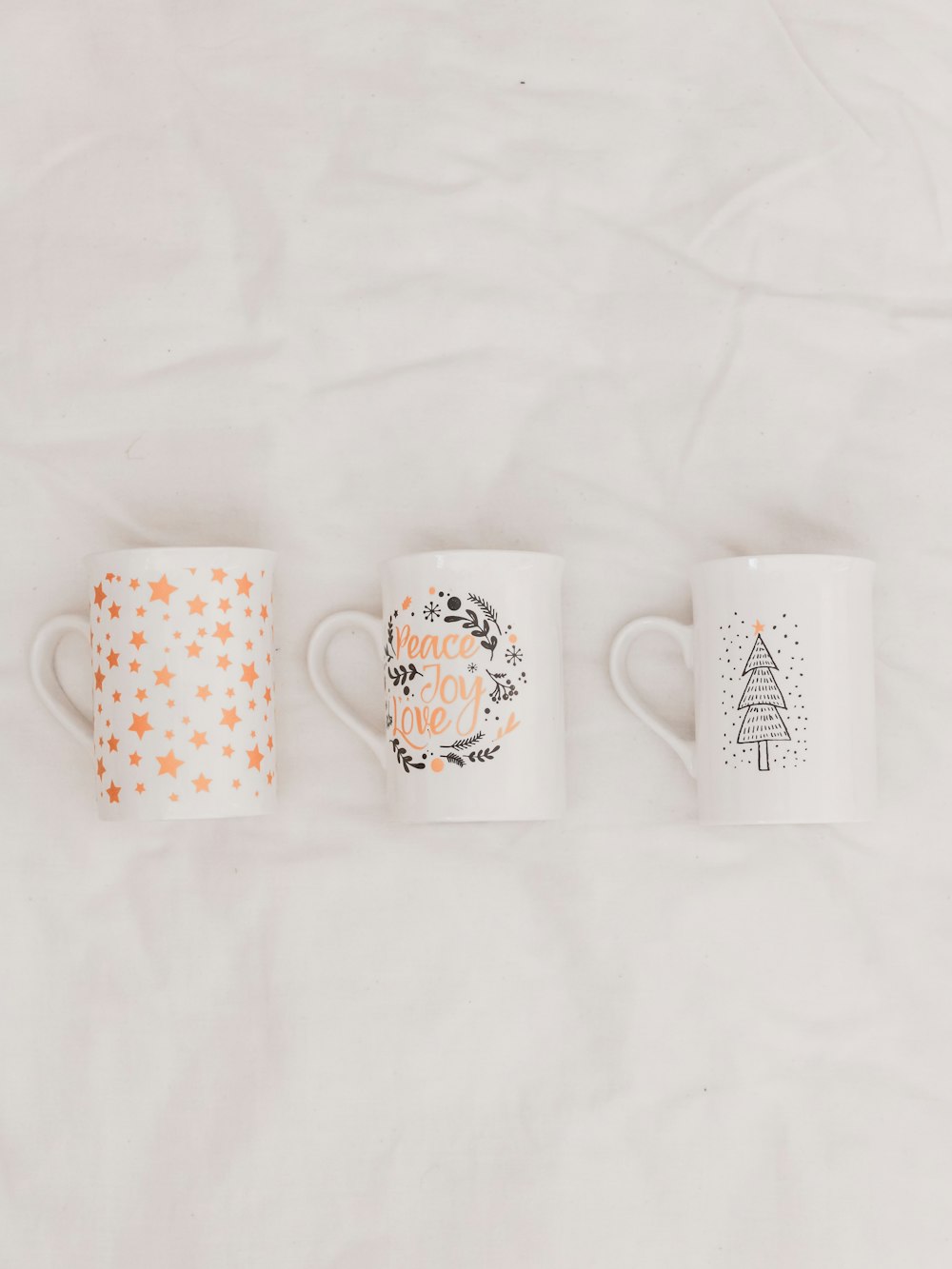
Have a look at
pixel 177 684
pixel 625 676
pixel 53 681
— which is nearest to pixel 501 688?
pixel 625 676

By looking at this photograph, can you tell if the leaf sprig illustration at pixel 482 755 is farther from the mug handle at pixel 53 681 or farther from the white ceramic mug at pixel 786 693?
the mug handle at pixel 53 681

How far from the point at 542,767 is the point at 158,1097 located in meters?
0.44

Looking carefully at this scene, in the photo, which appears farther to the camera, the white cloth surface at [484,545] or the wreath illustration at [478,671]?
the white cloth surface at [484,545]

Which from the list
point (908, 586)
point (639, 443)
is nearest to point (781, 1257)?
point (908, 586)

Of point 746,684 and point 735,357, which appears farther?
point 735,357

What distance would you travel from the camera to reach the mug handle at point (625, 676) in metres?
0.98

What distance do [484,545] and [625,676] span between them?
16 centimetres

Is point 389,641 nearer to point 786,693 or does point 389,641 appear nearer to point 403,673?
point 403,673

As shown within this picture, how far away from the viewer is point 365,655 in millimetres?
1053

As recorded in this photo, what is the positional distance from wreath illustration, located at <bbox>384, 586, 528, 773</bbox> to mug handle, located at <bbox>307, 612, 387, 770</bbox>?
61mm

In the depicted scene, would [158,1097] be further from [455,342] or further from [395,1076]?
[455,342]

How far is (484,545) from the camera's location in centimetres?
104

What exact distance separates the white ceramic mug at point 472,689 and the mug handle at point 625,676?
0.07 m

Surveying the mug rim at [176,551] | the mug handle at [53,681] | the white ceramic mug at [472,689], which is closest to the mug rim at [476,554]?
the white ceramic mug at [472,689]
